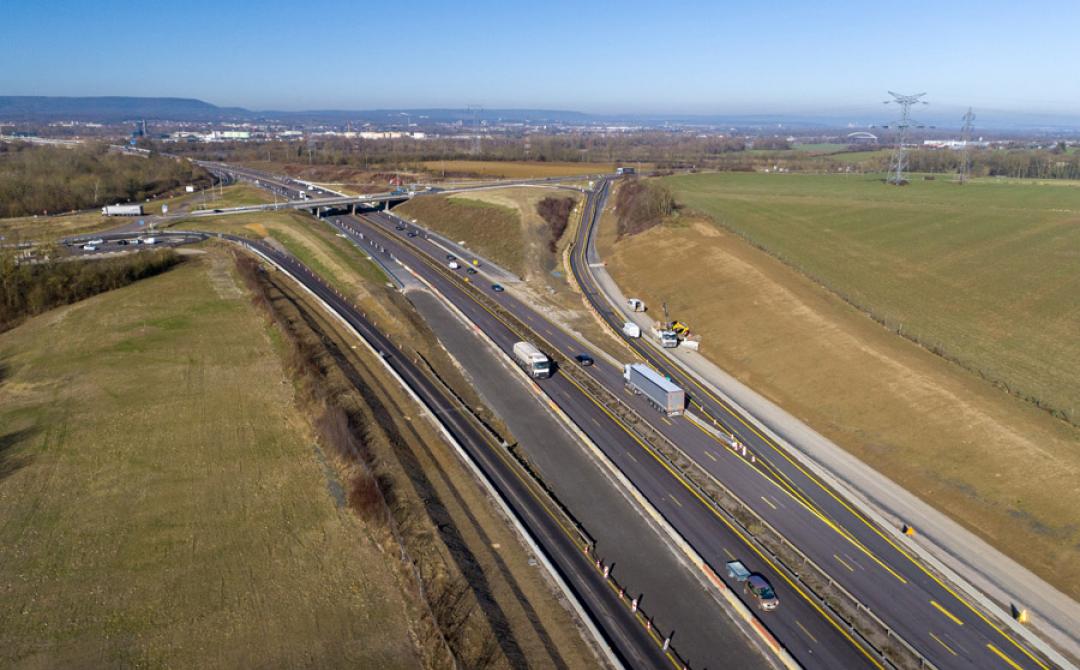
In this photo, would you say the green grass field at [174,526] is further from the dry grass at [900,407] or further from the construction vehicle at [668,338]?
the construction vehicle at [668,338]

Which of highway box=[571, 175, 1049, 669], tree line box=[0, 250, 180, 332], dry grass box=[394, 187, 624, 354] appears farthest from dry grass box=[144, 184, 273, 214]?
highway box=[571, 175, 1049, 669]

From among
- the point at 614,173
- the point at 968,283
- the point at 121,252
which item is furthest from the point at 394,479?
the point at 614,173

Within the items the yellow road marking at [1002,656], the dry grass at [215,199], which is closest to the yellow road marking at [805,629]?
the yellow road marking at [1002,656]

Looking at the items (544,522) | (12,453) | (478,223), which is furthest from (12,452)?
(478,223)

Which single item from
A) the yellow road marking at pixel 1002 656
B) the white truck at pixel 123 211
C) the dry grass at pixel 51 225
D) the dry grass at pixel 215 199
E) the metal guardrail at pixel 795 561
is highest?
the dry grass at pixel 215 199

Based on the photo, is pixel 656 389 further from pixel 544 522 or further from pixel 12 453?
pixel 12 453

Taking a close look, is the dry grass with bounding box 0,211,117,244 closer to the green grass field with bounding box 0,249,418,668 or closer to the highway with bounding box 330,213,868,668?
the green grass field with bounding box 0,249,418,668

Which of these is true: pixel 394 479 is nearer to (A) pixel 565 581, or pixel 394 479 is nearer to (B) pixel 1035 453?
(A) pixel 565 581
